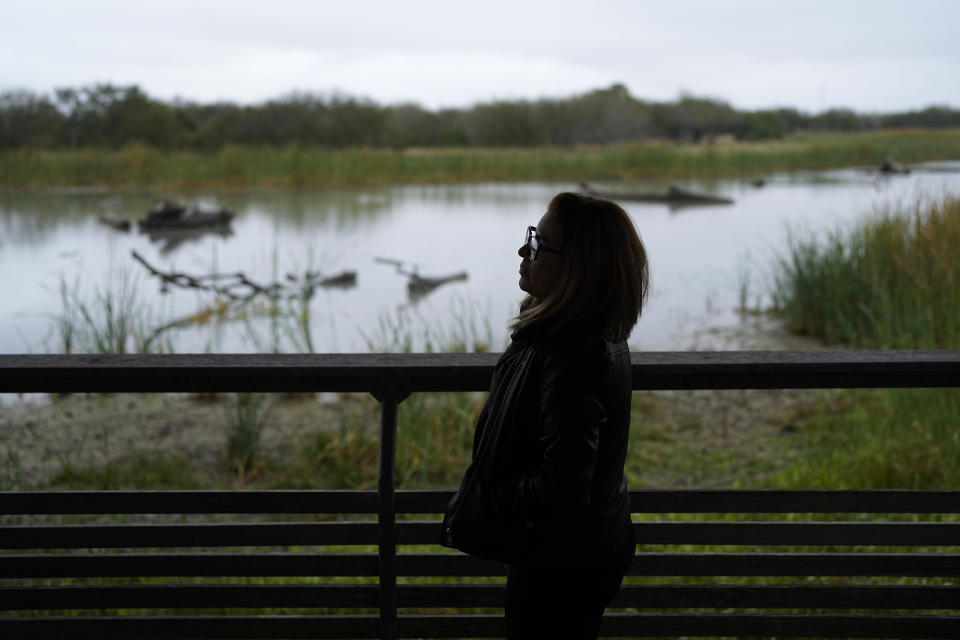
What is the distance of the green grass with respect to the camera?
12172 millimetres

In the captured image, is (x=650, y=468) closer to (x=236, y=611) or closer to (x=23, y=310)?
(x=236, y=611)

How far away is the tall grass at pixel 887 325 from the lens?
3.18m

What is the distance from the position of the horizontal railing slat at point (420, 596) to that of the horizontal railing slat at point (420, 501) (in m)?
0.13

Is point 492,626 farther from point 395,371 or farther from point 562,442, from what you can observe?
point 562,442

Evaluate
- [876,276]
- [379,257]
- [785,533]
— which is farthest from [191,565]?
[379,257]

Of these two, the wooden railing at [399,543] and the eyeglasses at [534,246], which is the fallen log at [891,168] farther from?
the eyeglasses at [534,246]

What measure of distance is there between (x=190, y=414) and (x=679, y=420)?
283 cm

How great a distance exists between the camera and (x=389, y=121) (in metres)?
16.9

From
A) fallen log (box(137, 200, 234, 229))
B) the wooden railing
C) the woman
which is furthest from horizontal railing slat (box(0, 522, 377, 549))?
fallen log (box(137, 200, 234, 229))

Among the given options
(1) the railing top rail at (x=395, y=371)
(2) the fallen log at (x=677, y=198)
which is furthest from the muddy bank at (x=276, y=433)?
(2) the fallen log at (x=677, y=198)

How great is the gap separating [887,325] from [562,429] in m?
3.31

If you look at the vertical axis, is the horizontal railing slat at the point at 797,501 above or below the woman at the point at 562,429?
below

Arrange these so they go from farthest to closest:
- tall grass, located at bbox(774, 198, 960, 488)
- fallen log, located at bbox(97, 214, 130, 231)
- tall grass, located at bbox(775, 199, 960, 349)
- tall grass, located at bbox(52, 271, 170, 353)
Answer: fallen log, located at bbox(97, 214, 130, 231), tall grass, located at bbox(52, 271, 170, 353), tall grass, located at bbox(775, 199, 960, 349), tall grass, located at bbox(774, 198, 960, 488)

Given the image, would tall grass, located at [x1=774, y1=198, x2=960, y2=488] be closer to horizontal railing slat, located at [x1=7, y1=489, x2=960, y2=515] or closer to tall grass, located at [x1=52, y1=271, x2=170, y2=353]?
horizontal railing slat, located at [x1=7, y1=489, x2=960, y2=515]
